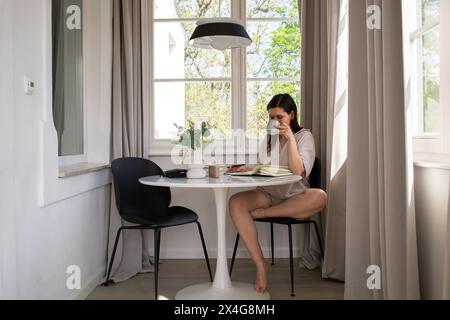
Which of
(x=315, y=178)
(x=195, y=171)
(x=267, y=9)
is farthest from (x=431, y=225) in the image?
(x=267, y=9)

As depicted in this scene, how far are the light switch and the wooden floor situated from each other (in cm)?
134

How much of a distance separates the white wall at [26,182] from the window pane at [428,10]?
1849 mm

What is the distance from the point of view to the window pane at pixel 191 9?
3.27 m

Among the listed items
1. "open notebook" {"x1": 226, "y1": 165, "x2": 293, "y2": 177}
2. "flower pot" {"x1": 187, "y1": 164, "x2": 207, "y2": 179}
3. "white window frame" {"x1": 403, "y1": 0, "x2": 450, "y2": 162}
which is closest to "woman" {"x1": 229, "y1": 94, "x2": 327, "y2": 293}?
"open notebook" {"x1": 226, "y1": 165, "x2": 293, "y2": 177}

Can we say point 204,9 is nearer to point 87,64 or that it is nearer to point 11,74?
point 87,64

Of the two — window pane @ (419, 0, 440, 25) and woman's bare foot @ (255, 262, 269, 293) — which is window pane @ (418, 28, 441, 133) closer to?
window pane @ (419, 0, 440, 25)

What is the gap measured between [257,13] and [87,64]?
1.47 metres

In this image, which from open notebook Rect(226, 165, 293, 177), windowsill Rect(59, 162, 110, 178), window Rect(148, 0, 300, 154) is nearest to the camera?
windowsill Rect(59, 162, 110, 178)

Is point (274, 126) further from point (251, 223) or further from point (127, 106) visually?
point (127, 106)

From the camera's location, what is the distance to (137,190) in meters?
2.84

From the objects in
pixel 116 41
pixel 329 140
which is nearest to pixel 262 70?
pixel 329 140

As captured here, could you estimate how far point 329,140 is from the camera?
2750mm

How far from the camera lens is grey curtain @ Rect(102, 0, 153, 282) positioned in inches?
113
